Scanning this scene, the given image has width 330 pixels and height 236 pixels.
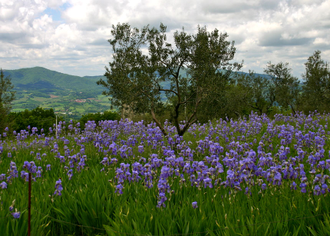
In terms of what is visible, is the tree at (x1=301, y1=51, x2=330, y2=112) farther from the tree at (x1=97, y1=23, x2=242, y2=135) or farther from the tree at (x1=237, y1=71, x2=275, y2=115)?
the tree at (x1=97, y1=23, x2=242, y2=135)

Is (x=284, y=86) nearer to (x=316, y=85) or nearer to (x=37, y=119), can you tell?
(x=316, y=85)

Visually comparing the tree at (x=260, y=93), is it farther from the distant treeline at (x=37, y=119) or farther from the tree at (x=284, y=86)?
the distant treeline at (x=37, y=119)

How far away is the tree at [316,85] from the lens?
32.4 meters

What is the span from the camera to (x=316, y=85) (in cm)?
3422

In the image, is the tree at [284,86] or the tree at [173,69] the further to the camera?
the tree at [284,86]

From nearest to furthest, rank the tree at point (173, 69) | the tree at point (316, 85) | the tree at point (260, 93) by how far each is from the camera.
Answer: the tree at point (173, 69)
the tree at point (316, 85)
the tree at point (260, 93)

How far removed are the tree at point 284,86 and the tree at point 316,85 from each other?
260cm

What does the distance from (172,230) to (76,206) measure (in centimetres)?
196

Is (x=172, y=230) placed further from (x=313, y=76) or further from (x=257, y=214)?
(x=313, y=76)

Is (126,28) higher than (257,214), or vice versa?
(126,28)

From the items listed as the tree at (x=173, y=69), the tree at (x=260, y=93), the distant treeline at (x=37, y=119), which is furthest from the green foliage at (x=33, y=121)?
the tree at (x=260, y=93)

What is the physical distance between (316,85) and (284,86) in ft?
16.5

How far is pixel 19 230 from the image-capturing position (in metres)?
4.05

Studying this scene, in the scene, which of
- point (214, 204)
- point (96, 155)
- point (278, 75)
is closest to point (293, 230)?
point (214, 204)
